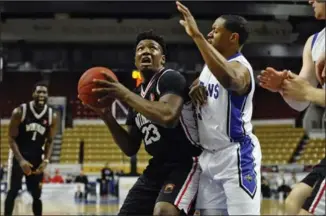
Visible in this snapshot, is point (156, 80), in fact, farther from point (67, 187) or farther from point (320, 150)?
point (320, 150)

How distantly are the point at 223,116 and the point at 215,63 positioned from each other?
510 millimetres

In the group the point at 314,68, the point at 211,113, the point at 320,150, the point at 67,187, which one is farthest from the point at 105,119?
the point at 320,150

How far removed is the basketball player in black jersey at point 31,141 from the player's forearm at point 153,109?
12.3 feet

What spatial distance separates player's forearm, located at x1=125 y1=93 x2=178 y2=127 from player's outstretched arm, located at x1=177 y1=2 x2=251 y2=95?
371mm

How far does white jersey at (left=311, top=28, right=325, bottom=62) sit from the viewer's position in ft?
8.53

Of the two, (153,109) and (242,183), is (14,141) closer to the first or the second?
(153,109)

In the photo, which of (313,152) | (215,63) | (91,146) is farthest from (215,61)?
(313,152)

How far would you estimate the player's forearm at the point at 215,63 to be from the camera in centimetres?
279

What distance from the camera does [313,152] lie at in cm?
1983

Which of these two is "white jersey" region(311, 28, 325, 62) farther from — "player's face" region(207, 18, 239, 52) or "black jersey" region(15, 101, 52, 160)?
"black jersey" region(15, 101, 52, 160)

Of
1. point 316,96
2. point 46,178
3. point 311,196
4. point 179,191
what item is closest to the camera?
point 316,96

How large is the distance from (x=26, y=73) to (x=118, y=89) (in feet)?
65.6

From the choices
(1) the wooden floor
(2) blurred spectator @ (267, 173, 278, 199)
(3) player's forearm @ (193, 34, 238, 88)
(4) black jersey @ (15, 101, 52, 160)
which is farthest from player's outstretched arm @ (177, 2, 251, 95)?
(2) blurred spectator @ (267, 173, 278, 199)

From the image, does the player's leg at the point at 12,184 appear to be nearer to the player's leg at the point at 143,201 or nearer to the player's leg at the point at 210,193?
the player's leg at the point at 143,201
